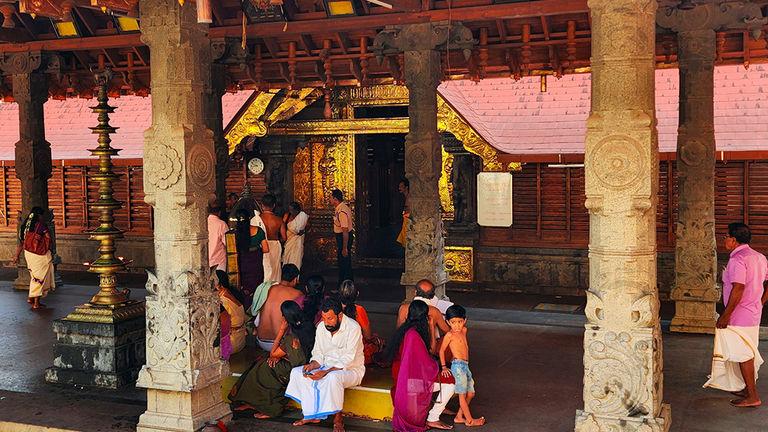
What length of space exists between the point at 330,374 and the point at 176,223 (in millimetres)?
1896

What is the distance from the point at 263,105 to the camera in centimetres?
1579

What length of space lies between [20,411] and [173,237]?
254cm

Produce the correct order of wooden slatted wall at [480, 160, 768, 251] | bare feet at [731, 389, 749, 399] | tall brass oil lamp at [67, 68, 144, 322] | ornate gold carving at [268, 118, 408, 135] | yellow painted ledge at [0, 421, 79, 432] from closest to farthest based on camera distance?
yellow painted ledge at [0, 421, 79, 432], bare feet at [731, 389, 749, 399], tall brass oil lamp at [67, 68, 144, 322], wooden slatted wall at [480, 160, 768, 251], ornate gold carving at [268, 118, 408, 135]

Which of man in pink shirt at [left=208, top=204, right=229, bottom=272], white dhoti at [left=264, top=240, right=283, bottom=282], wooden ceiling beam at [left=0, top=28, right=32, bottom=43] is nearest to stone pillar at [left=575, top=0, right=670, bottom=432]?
man in pink shirt at [left=208, top=204, right=229, bottom=272]

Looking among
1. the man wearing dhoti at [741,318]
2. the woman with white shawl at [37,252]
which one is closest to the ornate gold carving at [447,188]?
the woman with white shawl at [37,252]

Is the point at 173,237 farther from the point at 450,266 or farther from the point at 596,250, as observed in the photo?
the point at 450,266

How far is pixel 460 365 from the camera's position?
7.17m

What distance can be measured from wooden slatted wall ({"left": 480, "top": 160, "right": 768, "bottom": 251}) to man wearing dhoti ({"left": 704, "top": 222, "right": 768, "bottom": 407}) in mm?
6286

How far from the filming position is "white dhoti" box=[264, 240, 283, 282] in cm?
1165

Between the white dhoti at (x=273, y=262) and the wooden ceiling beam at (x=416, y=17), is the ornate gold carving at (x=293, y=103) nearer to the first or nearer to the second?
the wooden ceiling beam at (x=416, y=17)

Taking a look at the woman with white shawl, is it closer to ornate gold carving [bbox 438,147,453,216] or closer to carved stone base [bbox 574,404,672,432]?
ornate gold carving [bbox 438,147,453,216]

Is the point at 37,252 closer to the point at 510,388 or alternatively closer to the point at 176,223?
the point at 176,223

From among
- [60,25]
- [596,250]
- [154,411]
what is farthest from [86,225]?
[596,250]

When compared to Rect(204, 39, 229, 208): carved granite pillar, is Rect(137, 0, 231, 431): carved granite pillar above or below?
below
